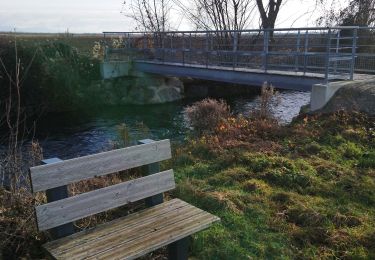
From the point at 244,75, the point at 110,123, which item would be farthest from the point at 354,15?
the point at 110,123

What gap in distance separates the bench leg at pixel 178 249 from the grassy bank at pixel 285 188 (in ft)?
1.39

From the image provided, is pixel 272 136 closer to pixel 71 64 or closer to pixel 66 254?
pixel 66 254

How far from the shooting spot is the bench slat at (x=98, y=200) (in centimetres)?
320

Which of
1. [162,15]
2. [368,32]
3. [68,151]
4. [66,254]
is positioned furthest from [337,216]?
[162,15]

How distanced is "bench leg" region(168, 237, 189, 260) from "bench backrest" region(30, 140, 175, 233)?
525 millimetres

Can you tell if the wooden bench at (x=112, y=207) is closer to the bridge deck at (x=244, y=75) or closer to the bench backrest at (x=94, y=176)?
the bench backrest at (x=94, y=176)

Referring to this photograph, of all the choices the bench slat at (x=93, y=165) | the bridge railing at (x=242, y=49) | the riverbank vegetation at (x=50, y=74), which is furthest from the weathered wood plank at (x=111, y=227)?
the riverbank vegetation at (x=50, y=74)

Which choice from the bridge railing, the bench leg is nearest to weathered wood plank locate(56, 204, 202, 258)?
the bench leg

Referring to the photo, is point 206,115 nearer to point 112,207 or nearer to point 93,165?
point 112,207

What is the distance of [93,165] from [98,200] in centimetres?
30

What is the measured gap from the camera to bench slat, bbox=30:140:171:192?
3.17 meters

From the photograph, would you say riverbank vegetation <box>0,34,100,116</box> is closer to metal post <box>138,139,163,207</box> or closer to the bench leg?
metal post <box>138,139,163,207</box>

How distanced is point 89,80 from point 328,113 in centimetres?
1340

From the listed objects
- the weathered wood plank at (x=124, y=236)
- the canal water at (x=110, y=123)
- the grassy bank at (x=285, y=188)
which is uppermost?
the weathered wood plank at (x=124, y=236)
